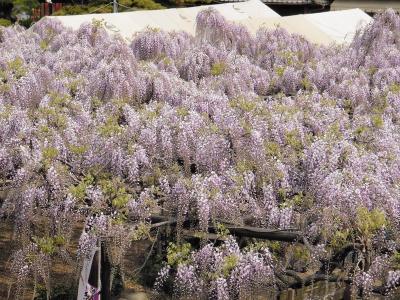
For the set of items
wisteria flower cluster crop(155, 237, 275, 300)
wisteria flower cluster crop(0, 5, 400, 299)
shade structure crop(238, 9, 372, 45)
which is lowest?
wisteria flower cluster crop(155, 237, 275, 300)

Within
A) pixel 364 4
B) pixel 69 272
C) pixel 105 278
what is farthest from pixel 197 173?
pixel 364 4

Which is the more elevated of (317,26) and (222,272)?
(317,26)

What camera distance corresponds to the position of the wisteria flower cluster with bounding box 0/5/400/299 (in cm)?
670

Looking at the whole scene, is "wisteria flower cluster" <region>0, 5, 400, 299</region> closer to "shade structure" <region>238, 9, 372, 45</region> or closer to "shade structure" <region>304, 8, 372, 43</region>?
"shade structure" <region>238, 9, 372, 45</region>

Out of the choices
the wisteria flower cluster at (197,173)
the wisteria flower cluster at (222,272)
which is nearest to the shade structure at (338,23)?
the wisteria flower cluster at (197,173)

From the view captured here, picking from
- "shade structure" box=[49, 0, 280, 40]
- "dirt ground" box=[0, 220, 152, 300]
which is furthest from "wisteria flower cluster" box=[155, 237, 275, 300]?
"shade structure" box=[49, 0, 280, 40]

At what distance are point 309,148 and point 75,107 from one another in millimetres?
3567

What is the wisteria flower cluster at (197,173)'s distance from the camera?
264 inches

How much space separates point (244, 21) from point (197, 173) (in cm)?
1356

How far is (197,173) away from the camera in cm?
761

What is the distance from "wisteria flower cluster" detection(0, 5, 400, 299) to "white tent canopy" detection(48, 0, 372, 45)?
22.9ft

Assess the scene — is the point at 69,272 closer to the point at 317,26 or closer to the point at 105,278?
the point at 105,278

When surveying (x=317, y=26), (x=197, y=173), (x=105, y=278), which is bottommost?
(x=105, y=278)

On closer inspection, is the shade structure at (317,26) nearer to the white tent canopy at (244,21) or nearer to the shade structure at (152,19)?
the white tent canopy at (244,21)
